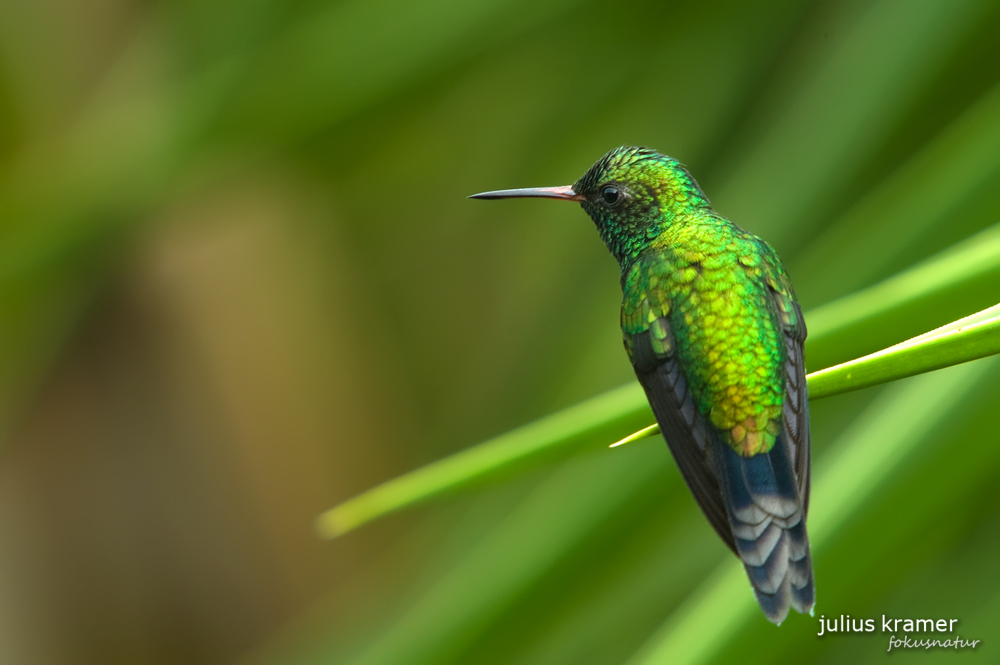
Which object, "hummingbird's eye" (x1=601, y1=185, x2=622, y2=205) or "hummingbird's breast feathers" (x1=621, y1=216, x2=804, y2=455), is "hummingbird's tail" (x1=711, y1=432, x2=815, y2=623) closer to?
"hummingbird's breast feathers" (x1=621, y1=216, x2=804, y2=455)

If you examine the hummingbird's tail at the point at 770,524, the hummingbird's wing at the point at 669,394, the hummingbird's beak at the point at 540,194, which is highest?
the hummingbird's beak at the point at 540,194

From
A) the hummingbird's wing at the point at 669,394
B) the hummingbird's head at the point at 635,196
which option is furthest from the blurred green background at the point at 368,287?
the hummingbird's head at the point at 635,196

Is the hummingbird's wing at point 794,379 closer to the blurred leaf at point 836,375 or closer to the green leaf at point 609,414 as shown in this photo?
the blurred leaf at point 836,375

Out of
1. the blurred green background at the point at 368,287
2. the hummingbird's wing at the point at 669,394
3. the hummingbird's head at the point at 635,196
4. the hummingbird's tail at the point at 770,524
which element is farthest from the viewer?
the blurred green background at the point at 368,287

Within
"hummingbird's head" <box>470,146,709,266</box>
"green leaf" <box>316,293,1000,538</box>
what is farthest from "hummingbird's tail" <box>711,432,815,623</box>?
"hummingbird's head" <box>470,146,709,266</box>

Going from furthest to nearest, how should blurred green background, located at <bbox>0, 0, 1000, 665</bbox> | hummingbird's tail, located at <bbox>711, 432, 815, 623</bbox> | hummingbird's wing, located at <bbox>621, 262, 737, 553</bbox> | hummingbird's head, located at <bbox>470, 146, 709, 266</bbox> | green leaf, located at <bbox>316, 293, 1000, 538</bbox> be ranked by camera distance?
1. blurred green background, located at <bbox>0, 0, 1000, 665</bbox>
2. hummingbird's head, located at <bbox>470, 146, 709, 266</bbox>
3. hummingbird's wing, located at <bbox>621, 262, 737, 553</bbox>
4. hummingbird's tail, located at <bbox>711, 432, 815, 623</bbox>
5. green leaf, located at <bbox>316, 293, 1000, 538</bbox>

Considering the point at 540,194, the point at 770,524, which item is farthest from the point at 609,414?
the point at 540,194

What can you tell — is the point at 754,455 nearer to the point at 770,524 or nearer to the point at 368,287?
the point at 770,524
